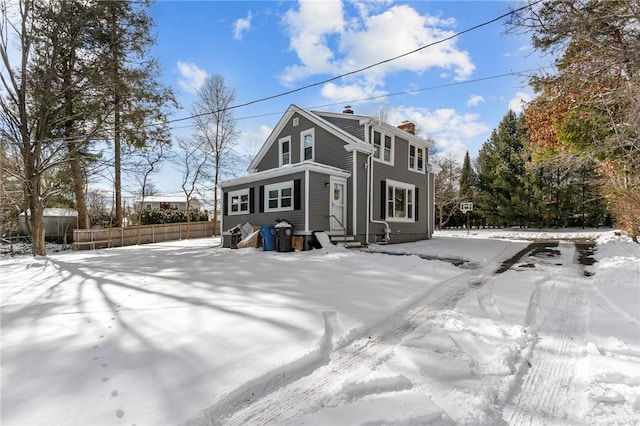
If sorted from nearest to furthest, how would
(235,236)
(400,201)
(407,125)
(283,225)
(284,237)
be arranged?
(284,237)
(283,225)
(235,236)
(400,201)
(407,125)

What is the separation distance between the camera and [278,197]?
12.8 m

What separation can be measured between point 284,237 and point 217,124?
633 inches

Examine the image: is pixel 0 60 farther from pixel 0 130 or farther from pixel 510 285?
pixel 510 285

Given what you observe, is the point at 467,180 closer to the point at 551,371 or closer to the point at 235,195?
the point at 235,195

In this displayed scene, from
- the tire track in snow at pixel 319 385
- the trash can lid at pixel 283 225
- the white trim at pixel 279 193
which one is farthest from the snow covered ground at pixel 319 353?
the white trim at pixel 279 193

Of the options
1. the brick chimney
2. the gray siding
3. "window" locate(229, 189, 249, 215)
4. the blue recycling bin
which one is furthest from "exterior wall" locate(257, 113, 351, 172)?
the brick chimney

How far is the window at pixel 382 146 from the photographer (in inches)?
536

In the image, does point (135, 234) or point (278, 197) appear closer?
point (278, 197)

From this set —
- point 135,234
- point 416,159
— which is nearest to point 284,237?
point 416,159

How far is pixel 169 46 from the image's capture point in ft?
46.8

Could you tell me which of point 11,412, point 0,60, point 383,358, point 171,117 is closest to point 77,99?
point 0,60

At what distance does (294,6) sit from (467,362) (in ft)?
35.3

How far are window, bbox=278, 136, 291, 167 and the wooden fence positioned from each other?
34.1 feet

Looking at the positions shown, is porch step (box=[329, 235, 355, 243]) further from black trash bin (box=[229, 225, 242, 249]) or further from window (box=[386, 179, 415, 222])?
black trash bin (box=[229, 225, 242, 249])
